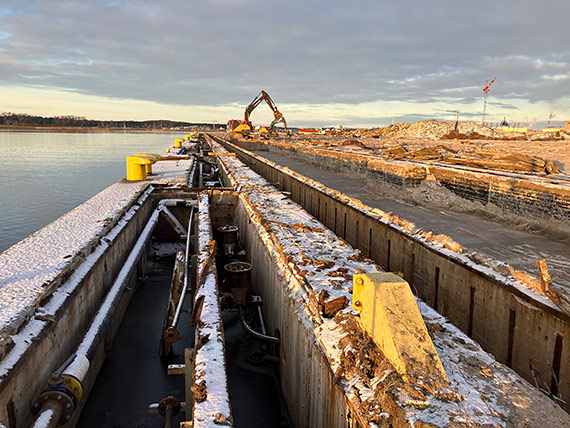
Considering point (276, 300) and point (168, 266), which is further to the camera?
point (168, 266)

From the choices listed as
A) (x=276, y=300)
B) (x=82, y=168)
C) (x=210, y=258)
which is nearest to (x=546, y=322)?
(x=276, y=300)

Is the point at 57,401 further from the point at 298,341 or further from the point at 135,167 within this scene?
the point at 135,167

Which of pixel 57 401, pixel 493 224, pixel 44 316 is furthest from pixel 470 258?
pixel 44 316

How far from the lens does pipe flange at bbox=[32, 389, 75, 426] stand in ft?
16.1

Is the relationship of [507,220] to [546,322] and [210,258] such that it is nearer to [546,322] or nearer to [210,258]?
[546,322]

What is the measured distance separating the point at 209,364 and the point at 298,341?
1.41 m

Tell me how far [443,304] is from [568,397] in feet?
8.04

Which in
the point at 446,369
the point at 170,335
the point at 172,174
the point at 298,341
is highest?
the point at 172,174

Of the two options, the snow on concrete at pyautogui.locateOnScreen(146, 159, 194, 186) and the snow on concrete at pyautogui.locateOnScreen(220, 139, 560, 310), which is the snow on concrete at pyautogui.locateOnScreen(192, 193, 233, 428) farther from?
the snow on concrete at pyautogui.locateOnScreen(146, 159, 194, 186)

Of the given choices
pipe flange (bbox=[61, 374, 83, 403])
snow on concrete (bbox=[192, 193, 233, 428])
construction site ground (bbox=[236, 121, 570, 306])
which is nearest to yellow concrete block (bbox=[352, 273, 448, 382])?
snow on concrete (bbox=[192, 193, 233, 428])

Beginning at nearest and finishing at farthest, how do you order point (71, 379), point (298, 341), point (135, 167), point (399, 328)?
point (399, 328), point (71, 379), point (298, 341), point (135, 167)

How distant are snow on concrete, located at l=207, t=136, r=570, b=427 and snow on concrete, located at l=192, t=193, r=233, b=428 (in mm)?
1129

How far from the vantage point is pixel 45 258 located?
281 inches

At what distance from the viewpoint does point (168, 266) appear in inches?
547
